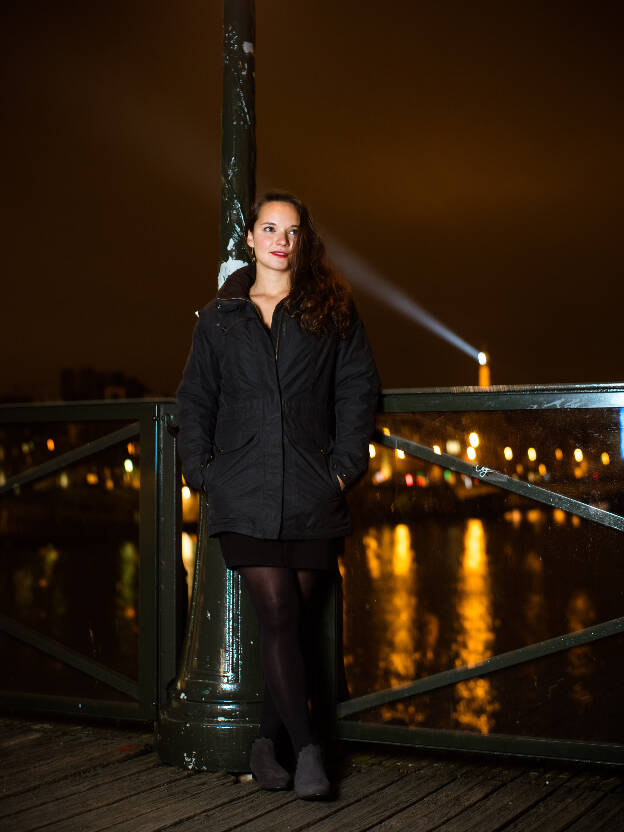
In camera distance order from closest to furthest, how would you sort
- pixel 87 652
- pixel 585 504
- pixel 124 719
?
pixel 585 504 < pixel 124 719 < pixel 87 652

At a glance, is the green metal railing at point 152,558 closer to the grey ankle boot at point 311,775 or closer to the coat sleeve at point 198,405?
the coat sleeve at point 198,405

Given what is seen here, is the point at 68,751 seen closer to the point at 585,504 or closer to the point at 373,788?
the point at 373,788

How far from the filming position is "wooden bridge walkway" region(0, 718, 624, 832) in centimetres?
316

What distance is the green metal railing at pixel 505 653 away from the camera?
3.58 meters

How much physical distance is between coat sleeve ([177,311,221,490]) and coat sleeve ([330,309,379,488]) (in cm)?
44

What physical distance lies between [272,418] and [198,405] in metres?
0.32

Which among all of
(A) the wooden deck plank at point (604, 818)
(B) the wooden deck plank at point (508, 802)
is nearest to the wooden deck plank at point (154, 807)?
Result: (B) the wooden deck plank at point (508, 802)

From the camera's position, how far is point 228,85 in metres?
4.02

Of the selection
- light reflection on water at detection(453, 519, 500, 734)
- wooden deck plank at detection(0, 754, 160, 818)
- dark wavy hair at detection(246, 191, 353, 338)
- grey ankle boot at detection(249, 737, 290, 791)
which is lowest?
wooden deck plank at detection(0, 754, 160, 818)

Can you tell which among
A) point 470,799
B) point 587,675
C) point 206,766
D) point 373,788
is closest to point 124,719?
point 206,766

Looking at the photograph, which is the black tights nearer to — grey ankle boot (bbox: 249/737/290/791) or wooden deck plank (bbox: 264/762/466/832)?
grey ankle boot (bbox: 249/737/290/791)

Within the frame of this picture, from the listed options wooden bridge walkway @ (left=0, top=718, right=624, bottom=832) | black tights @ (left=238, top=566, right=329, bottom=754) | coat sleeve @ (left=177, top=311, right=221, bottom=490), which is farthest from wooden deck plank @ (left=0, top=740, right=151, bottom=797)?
coat sleeve @ (left=177, top=311, right=221, bottom=490)

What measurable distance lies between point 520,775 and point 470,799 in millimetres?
330

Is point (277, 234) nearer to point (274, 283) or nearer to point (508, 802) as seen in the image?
point (274, 283)
